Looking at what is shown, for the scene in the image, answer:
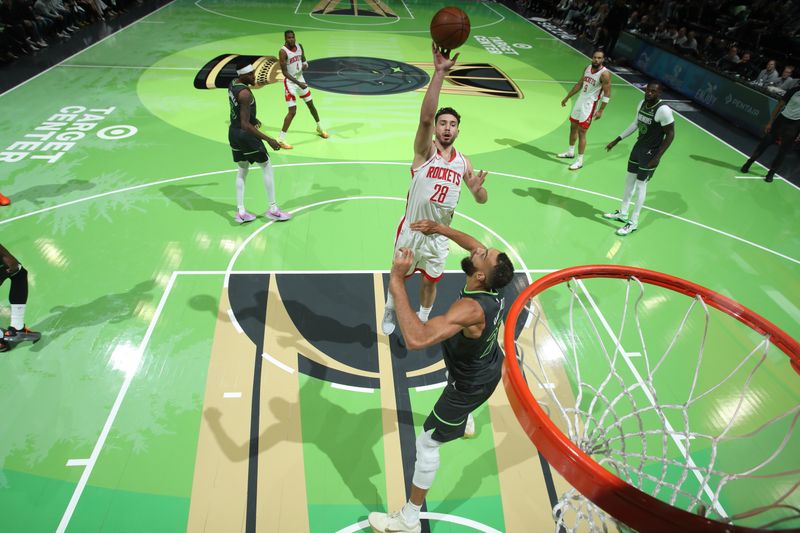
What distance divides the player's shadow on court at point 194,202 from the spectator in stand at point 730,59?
1419 cm

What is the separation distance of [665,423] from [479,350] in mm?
1841

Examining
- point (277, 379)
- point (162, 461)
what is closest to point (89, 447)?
point (162, 461)

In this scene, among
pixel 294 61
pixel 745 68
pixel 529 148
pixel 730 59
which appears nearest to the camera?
pixel 294 61

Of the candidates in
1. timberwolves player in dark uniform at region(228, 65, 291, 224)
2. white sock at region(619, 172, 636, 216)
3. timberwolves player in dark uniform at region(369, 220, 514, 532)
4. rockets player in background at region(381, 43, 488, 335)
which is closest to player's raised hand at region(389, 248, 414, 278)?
timberwolves player in dark uniform at region(369, 220, 514, 532)

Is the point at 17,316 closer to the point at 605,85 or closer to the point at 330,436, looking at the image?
the point at 330,436

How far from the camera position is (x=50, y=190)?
717 centimetres

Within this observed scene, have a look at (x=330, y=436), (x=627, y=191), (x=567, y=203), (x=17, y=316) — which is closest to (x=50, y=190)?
(x=17, y=316)

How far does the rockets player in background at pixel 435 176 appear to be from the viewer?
405 centimetres

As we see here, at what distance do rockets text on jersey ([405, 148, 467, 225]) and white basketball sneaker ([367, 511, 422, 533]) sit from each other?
248 centimetres

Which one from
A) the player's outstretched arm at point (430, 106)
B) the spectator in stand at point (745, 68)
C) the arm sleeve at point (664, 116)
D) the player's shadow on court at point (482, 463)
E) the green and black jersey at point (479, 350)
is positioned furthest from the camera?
the spectator in stand at point (745, 68)

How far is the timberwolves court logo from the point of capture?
11.7 m

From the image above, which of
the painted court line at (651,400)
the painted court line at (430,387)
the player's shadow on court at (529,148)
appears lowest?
the painted court line at (430,387)

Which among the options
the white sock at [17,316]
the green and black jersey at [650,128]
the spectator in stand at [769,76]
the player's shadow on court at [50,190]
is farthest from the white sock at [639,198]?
the spectator in stand at [769,76]

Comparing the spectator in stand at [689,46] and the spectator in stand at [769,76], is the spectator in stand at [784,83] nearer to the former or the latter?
the spectator in stand at [769,76]
